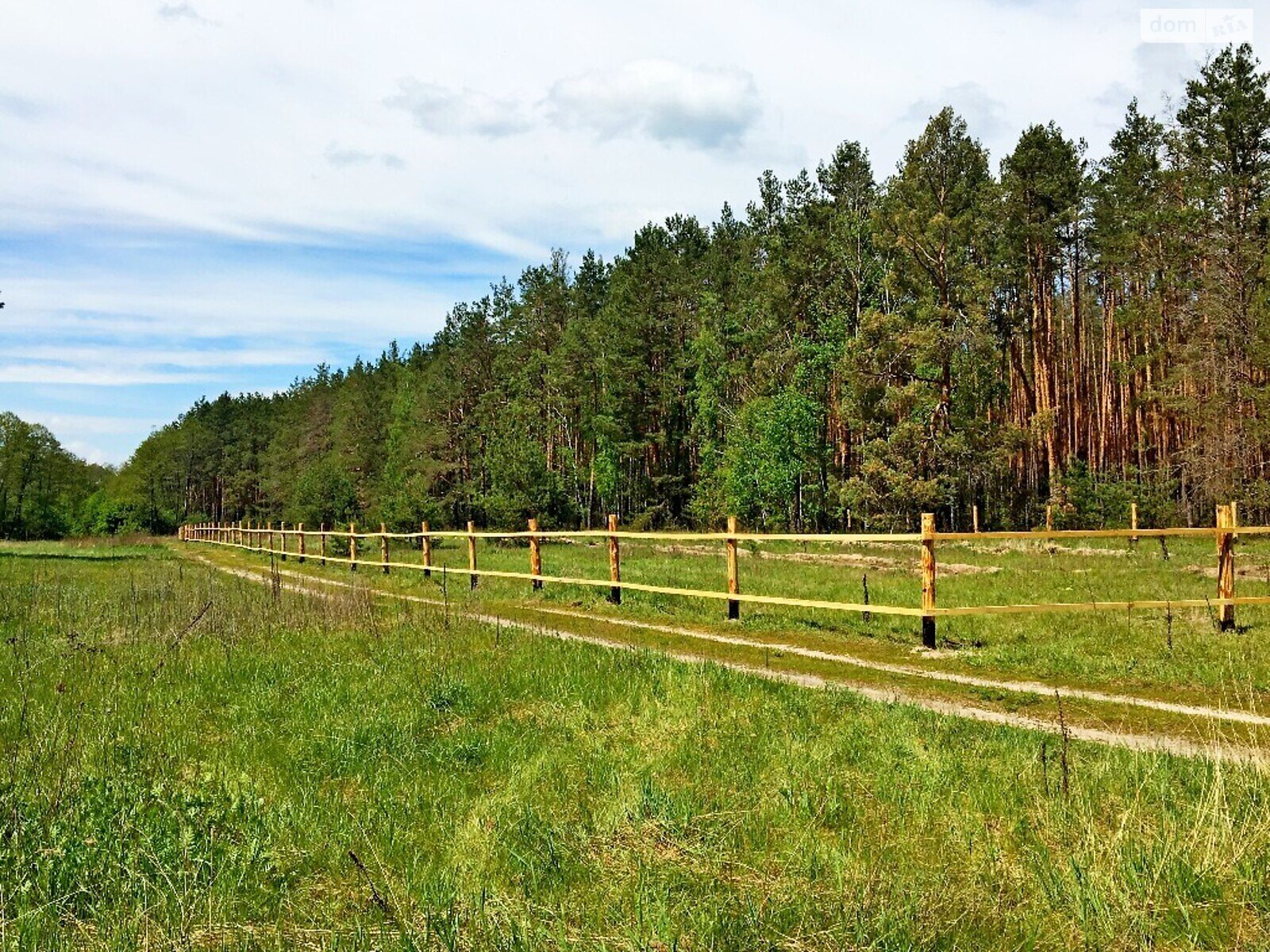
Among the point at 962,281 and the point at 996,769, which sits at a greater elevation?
the point at 962,281

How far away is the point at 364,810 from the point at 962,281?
31.5m

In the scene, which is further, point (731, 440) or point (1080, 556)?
point (731, 440)

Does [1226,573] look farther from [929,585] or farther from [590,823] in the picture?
[590,823]

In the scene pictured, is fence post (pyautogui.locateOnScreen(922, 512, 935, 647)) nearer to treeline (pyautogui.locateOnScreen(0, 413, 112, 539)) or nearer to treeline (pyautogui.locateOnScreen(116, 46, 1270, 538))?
treeline (pyautogui.locateOnScreen(116, 46, 1270, 538))

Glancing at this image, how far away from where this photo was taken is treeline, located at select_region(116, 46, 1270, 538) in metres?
29.8

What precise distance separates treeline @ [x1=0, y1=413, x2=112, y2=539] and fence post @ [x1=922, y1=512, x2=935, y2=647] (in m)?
101

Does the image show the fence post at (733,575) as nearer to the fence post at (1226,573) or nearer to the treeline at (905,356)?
the fence post at (1226,573)

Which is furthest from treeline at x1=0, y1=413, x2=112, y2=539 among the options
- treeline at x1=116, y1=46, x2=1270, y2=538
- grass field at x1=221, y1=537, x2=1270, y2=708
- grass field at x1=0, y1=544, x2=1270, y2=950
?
grass field at x1=0, y1=544, x2=1270, y2=950

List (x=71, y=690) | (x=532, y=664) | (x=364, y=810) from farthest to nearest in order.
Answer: (x=532, y=664), (x=71, y=690), (x=364, y=810)

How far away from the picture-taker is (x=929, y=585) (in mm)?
9570

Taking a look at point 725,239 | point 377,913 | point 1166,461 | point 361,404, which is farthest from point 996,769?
point 361,404

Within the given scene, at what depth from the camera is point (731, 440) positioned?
40844 millimetres

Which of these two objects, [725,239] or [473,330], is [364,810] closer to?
[725,239]

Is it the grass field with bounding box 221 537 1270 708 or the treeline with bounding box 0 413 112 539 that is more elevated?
the treeline with bounding box 0 413 112 539
